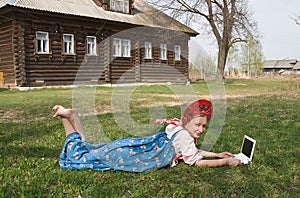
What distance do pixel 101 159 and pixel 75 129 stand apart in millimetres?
536

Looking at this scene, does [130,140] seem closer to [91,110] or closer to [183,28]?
[91,110]

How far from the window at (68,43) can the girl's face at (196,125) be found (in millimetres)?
17191

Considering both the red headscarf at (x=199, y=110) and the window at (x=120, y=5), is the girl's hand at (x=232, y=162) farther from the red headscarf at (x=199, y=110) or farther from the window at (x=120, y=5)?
the window at (x=120, y=5)

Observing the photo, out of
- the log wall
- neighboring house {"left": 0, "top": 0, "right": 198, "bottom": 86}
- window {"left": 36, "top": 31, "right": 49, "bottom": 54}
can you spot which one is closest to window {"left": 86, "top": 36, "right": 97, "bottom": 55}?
neighboring house {"left": 0, "top": 0, "right": 198, "bottom": 86}

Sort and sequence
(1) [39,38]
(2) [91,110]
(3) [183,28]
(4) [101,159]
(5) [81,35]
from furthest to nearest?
(3) [183,28], (5) [81,35], (1) [39,38], (2) [91,110], (4) [101,159]

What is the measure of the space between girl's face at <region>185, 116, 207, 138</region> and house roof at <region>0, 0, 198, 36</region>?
15.5 meters

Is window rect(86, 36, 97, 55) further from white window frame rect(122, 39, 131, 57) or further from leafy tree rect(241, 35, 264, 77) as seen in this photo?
leafy tree rect(241, 35, 264, 77)

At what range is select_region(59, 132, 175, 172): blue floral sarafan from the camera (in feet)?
11.2

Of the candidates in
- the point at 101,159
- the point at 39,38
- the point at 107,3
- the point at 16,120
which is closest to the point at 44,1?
the point at 39,38

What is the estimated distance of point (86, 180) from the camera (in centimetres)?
306

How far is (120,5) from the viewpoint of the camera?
77.3 ft

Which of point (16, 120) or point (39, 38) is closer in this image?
point (16, 120)

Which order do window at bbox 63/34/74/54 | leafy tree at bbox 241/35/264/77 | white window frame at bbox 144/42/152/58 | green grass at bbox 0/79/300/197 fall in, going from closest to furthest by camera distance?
green grass at bbox 0/79/300/197
window at bbox 63/34/74/54
white window frame at bbox 144/42/152/58
leafy tree at bbox 241/35/264/77

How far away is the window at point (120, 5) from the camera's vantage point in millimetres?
23153
